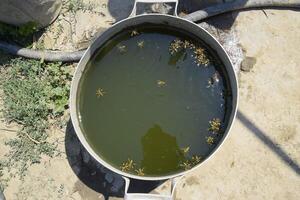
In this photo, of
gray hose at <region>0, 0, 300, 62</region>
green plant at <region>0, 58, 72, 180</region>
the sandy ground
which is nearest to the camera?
the sandy ground

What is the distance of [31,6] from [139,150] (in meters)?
1.58

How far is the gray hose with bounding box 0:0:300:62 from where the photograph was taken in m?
4.30

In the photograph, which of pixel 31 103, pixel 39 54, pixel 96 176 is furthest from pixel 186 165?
pixel 39 54

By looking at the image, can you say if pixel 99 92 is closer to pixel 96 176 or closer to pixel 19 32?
pixel 96 176

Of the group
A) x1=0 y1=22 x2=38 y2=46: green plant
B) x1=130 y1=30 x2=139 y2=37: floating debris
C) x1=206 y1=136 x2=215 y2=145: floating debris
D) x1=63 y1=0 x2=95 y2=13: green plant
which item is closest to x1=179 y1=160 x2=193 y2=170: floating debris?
x1=206 y1=136 x2=215 y2=145: floating debris

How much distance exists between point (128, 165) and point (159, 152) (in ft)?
0.92

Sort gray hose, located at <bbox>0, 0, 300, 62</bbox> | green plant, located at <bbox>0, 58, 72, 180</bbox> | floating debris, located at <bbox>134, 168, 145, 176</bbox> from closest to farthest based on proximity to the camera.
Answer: floating debris, located at <bbox>134, 168, 145, 176</bbox>, green plant, located at <bbox>0, 58, 72, 180</bbox>, gray hose, located at <bbox>0, 0, 300, 62</bbox>

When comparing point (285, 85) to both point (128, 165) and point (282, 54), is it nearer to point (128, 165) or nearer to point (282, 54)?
point (282, 54)

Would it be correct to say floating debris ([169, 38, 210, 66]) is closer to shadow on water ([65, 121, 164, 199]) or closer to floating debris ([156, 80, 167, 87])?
floating debris ([156, 80, 167, 87])

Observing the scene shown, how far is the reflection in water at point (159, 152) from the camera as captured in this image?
3.76m

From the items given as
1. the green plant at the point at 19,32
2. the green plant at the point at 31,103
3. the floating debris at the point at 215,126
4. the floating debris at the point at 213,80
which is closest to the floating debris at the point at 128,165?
the floating debris at the point at 215,126

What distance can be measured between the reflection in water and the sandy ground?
1.22 feet

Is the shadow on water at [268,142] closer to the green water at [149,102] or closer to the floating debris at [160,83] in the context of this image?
the green water at [149,102]

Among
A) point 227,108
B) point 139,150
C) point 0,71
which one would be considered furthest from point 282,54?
point 0,71
